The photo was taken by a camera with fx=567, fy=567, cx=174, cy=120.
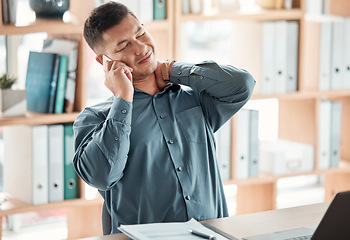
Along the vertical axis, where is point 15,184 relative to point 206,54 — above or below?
below

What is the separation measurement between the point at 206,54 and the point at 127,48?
5.26 feet

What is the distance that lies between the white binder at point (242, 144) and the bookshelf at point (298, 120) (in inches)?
0.9

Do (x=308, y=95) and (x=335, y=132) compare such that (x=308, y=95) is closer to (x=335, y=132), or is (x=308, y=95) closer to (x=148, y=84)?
(x=335, y=132)

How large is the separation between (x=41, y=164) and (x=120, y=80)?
2.94ft

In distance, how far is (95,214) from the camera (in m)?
2.74

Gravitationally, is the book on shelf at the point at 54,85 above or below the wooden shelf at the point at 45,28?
below

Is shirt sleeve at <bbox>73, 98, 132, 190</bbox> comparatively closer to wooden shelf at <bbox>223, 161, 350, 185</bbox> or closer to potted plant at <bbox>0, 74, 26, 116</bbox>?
potted plant at <bbox>0, 74, 26, 116</bbox>

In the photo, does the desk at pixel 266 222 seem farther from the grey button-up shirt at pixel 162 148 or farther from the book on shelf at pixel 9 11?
the book on shelf at pixel 9 11

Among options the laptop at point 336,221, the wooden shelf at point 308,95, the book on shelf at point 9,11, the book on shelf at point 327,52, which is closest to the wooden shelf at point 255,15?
the book on shelf at point 327,52

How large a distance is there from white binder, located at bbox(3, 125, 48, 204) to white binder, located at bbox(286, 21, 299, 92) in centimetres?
128

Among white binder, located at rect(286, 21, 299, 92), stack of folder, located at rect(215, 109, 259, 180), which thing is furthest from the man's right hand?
white binder, located at rect(286, 21, 299, 92)

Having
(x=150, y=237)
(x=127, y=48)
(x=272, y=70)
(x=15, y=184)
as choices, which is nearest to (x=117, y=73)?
(x=127, y=48)

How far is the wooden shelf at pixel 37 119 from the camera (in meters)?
2.37

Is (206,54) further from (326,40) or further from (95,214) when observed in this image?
(95,214)
